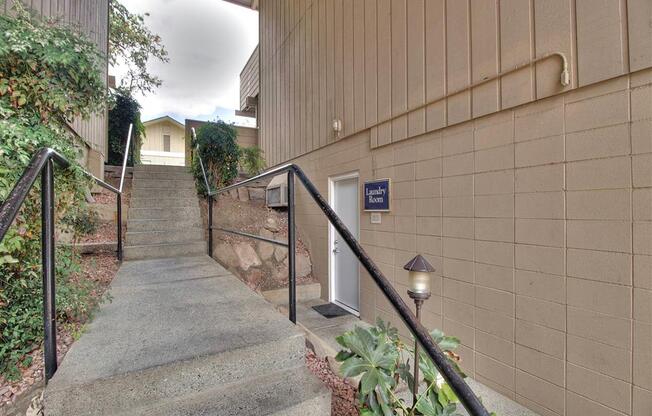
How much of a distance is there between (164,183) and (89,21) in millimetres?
2606

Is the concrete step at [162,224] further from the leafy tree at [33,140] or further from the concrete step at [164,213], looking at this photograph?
the leafy tree at [33,140]

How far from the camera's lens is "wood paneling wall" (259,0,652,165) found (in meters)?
1.92

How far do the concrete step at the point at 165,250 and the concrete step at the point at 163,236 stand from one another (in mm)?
96

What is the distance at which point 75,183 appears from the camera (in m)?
1.81

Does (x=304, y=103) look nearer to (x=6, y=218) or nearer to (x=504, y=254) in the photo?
(x=504, y=254)

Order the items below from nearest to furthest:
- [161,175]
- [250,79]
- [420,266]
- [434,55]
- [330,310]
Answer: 1. [420,266]
2. [434,55]
3. [330,310]
4. [161,175]
5. [250,79]

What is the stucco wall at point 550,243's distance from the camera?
1.79 m

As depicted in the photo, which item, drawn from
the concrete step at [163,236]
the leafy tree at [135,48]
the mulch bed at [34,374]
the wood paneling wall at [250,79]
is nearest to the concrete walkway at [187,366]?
the mulch bed at [34,374]

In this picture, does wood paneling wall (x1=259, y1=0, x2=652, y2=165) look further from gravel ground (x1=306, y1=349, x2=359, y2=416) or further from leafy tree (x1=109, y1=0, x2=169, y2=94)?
leafy tree (x1=109, y1=0, x2=169, y2=94)

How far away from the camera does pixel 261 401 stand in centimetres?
127

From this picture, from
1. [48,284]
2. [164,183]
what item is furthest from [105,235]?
[48,284]

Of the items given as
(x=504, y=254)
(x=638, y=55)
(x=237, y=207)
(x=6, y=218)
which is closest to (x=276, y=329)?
(x=6, y=218)

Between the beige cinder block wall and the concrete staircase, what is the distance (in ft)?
7.60

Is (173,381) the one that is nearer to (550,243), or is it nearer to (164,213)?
(550,243)
